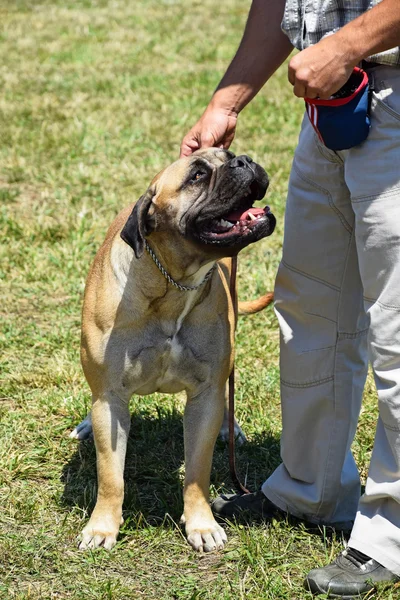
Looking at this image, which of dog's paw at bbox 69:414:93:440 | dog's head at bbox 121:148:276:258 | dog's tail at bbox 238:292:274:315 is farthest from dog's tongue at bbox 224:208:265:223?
dog's paw at bbox 69:414:93:440

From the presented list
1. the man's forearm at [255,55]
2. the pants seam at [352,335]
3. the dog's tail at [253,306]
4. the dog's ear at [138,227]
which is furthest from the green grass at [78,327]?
the man's forearm at [255,55]

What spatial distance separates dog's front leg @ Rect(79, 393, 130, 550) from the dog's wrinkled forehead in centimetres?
78

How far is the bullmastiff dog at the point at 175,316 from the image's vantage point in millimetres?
3258

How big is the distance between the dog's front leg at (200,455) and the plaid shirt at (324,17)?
4.57 ft

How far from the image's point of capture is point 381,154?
2.81 meters

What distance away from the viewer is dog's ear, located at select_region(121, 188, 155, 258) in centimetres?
319

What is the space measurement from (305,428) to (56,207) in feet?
12.7

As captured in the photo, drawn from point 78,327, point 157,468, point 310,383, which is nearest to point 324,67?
point 310,383

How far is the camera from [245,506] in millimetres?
3639

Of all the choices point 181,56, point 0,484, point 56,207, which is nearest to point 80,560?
point 0,484

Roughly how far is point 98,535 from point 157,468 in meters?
0.64

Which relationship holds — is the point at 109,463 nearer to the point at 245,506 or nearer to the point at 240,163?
the point at 245,506

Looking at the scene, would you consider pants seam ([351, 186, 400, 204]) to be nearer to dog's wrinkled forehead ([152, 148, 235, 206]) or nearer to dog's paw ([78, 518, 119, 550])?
dog's wrinkled forehead ([152, 148, 235, 206])

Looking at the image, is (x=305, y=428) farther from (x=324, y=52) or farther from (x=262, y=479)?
(x=324, y=52)
